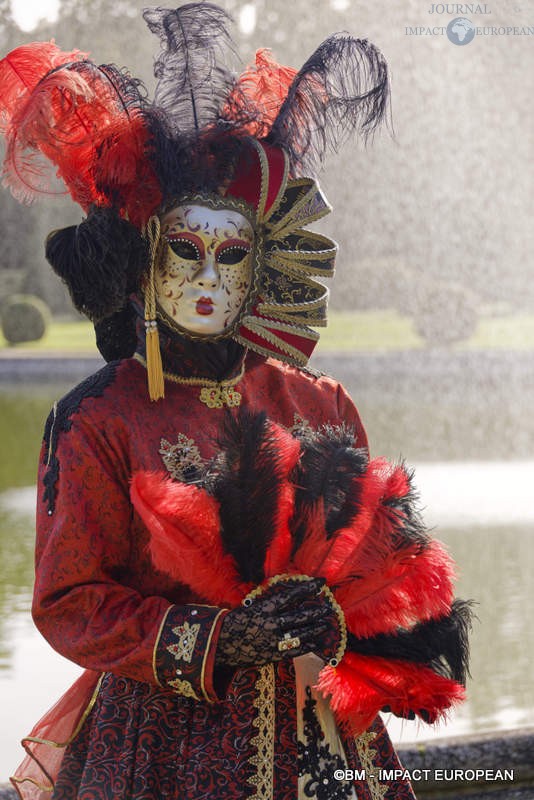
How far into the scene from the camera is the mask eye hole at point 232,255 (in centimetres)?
215

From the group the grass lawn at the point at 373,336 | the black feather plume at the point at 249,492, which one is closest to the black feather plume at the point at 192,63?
the black feather plume at the point at 249,492

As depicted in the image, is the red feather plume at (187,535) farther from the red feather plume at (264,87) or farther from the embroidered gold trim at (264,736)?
the red feather plume at (264,87)

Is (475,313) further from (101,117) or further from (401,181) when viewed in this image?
(101,117)

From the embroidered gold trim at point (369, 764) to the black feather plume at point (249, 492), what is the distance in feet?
1.21

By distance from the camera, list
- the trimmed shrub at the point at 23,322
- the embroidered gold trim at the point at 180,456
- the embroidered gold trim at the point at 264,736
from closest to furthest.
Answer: the embroidered gold trim at the point at 264,736 → the embroidered gold trim at the point at 180,456 → the trimmed shrub at the point at 23,322

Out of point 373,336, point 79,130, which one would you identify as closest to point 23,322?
point 373,336

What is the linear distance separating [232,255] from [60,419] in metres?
0.42

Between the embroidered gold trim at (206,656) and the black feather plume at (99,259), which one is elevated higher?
the black feather plume at (99,259)

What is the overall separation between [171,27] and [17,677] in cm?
281

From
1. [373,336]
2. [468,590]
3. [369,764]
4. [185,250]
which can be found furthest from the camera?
[373,336]

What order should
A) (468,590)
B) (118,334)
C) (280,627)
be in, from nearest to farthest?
(280,627) < (118,334) < (468,590)

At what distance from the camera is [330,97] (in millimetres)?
2262

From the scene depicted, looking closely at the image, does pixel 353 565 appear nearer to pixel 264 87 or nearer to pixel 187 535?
pixel 187 535

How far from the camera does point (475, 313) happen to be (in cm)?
1831
